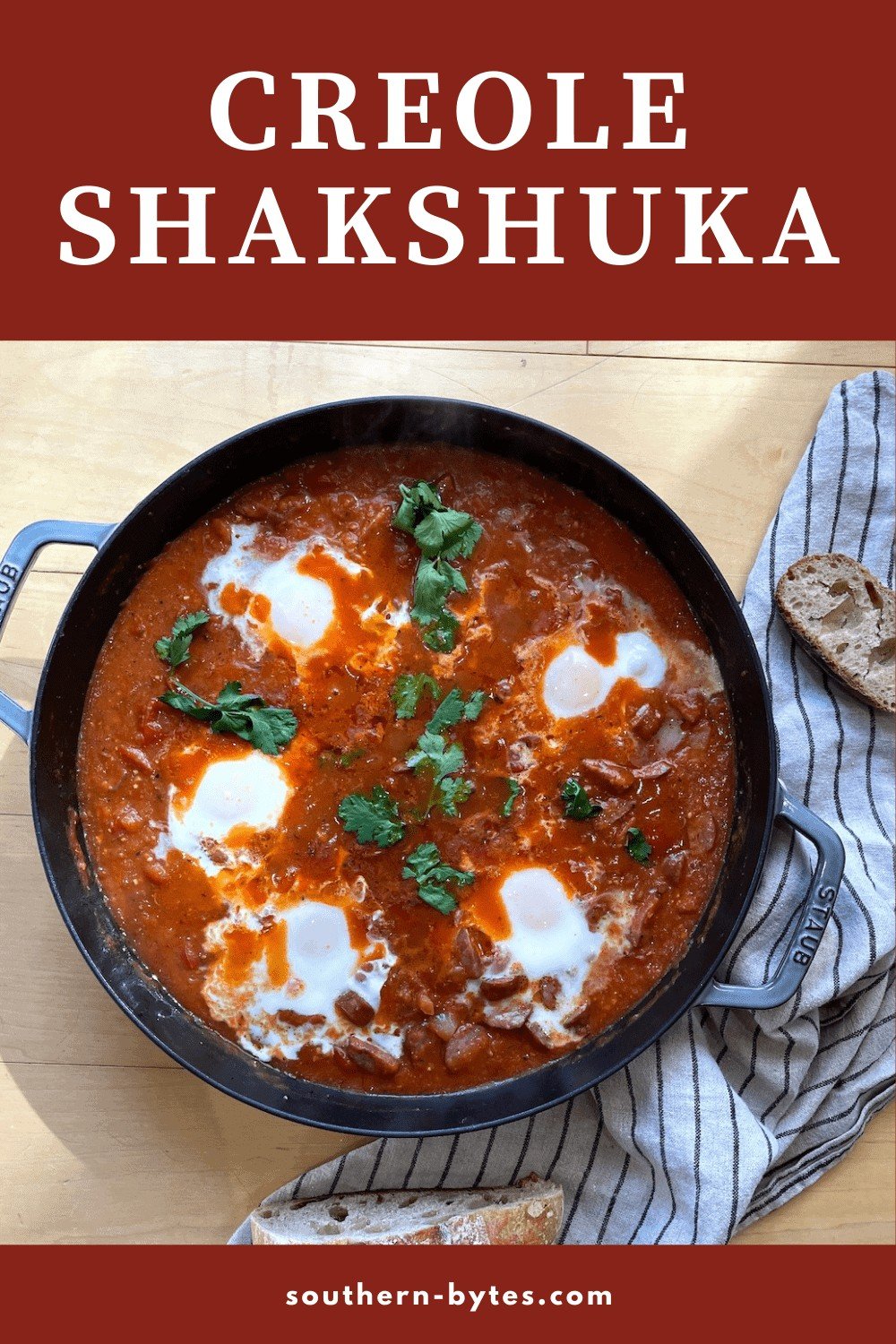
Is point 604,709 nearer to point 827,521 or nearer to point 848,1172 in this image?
point 827,521

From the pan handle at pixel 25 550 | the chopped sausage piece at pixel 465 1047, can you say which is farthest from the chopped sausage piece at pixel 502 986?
the pan handle at pixel 25 550

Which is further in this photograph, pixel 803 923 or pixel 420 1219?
pixel 420 1219

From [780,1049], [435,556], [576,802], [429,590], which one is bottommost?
[780,1049]

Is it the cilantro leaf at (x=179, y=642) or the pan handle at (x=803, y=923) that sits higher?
the cilantro leaf at (x=179, y=642)

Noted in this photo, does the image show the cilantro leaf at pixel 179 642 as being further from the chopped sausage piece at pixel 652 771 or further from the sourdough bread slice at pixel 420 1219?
the sourdough bread slice at pixel 420 1219

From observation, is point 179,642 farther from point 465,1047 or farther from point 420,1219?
point 420,1219

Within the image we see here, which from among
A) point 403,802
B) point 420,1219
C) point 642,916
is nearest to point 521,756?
point 403,802

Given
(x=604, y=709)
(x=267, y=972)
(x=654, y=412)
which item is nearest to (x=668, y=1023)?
(x=604, y=709)
